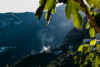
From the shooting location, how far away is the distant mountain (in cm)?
8446

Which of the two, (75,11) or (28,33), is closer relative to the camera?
(75,11)

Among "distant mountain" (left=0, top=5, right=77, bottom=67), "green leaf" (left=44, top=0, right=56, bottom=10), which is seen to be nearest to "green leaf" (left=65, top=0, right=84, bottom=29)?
"green leaf" (left=44, top=0, right=56, bottom=10)

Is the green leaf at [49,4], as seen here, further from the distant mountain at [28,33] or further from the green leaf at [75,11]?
the distant mountain at [28,33]

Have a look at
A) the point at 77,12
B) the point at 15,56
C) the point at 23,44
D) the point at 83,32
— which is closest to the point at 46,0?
the point at 77,12

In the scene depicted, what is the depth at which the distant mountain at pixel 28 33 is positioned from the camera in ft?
277

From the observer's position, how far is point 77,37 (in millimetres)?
43406

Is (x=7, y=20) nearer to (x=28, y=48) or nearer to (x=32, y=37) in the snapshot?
(x=32, y=37)

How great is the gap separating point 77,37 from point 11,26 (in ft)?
251

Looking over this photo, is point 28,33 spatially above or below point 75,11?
below

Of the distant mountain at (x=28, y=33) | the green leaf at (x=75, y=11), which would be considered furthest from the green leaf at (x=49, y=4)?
the distant mountain at (x=28, y=33)

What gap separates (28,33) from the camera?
98062 millimetres

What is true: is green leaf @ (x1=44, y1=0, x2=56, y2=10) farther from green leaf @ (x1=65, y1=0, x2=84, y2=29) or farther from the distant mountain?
the distant mountain

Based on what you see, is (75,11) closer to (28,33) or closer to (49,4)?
(49,4)

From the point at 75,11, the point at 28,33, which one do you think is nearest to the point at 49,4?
the point at 75,11
